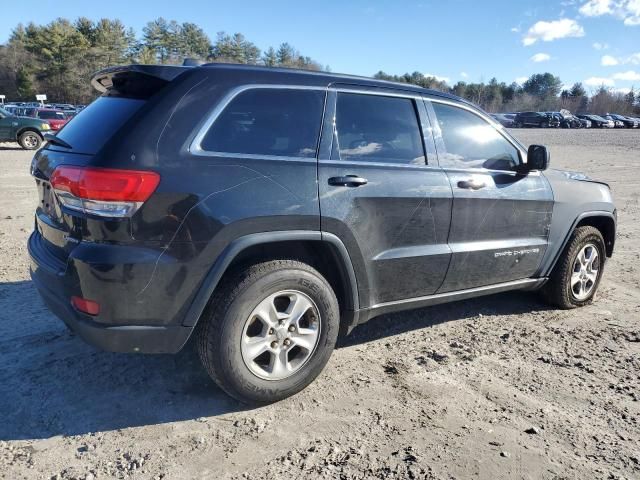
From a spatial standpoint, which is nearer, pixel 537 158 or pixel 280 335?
pixel 280 335

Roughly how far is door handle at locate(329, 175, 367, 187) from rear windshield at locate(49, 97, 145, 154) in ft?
3.79

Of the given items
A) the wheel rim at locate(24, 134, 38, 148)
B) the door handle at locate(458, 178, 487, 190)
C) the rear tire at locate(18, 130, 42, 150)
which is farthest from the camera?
the wheel rim at locate(24, 134, 38, 148)

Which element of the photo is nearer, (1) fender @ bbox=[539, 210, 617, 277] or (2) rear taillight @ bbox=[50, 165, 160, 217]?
(2) rear taillight @ bbox=[50, 165, 160, 217]

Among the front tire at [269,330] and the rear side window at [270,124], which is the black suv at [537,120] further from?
the front tire at [269,330]

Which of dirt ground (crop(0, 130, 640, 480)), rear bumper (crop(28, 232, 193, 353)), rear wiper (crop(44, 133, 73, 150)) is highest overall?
rear wiper (crop(44, 133, 73, 150))

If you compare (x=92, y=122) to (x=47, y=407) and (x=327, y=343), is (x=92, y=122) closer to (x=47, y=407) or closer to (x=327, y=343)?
(x=47, y=407)

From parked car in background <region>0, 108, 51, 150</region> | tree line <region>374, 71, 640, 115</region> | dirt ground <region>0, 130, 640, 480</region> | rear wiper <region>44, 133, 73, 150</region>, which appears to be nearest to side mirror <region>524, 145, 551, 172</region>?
dirt ground <region>0, 130, 640, 480</region>

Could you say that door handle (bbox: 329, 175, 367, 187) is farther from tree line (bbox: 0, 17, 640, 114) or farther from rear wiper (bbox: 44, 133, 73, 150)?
tree line (bbox: 0, 17, 640, 114)

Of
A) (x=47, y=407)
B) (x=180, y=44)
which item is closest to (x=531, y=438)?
(x=47, y=407)

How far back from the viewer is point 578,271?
4.79m

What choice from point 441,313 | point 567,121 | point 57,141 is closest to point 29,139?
point 57,141

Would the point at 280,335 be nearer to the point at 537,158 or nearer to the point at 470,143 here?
the point at 470,143

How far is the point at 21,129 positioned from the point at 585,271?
20.7 metres

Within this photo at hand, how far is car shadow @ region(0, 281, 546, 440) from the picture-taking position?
2895mm
